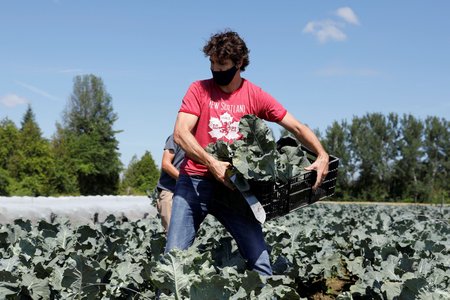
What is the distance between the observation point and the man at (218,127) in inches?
158

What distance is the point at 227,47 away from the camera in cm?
399

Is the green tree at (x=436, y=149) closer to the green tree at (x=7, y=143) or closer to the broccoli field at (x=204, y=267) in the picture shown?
the green tree at (x=7, y=143)

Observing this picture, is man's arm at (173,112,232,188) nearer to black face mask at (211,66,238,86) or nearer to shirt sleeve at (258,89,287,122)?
black face mask at (211,66,238,86)

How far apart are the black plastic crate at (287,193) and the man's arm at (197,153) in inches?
8.4

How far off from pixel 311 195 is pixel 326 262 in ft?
5.92

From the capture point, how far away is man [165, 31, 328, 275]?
13.1ft

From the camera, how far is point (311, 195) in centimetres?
425

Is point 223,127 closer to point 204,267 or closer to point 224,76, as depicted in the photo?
point 224,76

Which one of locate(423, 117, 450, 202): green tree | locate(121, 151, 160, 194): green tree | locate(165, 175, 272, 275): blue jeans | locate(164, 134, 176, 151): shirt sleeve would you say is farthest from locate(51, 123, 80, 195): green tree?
locate(165, 175, 272, 275): blue jeans

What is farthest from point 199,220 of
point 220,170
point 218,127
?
point 218,127

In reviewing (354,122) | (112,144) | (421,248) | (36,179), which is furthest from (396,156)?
(421,248)

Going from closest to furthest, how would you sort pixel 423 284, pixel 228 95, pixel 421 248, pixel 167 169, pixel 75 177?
pixel 423 284, pixel 228 95, pixel 167 169, pixel 421 248, pixel 75 177

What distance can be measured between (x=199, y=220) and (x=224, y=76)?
101cm

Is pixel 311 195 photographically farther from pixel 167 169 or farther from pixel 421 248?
pixel 421 248
